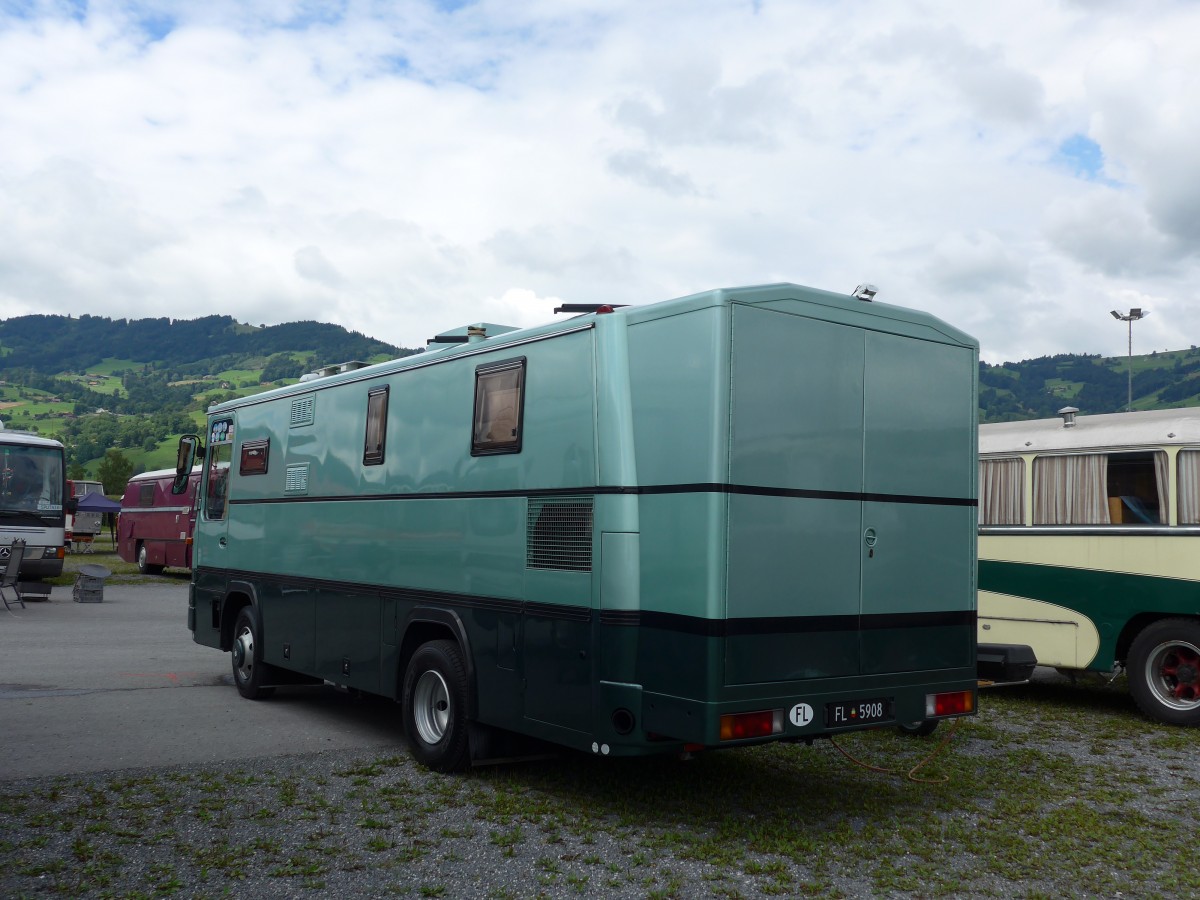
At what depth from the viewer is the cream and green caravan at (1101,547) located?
34.6 feet

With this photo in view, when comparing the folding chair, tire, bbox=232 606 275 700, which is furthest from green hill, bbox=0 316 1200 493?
tire, bbox=232 606 275 700

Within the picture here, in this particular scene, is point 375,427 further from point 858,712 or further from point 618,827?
Result: point 858,712

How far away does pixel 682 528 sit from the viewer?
638cm

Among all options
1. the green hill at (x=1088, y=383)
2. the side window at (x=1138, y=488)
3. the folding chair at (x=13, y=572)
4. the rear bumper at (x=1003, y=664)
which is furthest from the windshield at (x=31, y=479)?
the green hill at (x=1088, y=383)

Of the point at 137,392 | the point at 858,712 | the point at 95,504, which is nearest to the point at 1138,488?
the point at 858,712

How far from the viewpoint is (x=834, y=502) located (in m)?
6.84

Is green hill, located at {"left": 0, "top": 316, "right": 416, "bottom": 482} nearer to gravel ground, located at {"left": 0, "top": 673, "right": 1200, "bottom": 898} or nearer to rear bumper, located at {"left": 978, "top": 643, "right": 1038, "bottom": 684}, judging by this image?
rear bumper, located at {"left": 978, "top": 643, "right": 1038, "bottom": 684}

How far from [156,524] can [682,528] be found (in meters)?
29.4

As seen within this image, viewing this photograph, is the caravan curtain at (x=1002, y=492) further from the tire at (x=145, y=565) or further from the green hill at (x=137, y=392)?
the green hill at (x=137, y=392)

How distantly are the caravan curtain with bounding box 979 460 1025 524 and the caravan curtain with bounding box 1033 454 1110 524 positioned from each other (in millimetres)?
184

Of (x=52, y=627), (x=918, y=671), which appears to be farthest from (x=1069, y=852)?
(x=52, y=627)

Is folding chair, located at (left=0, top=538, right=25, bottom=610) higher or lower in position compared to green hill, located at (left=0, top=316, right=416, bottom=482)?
lower

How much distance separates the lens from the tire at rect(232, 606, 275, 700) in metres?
11.3

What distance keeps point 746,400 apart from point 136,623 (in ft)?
50.9
